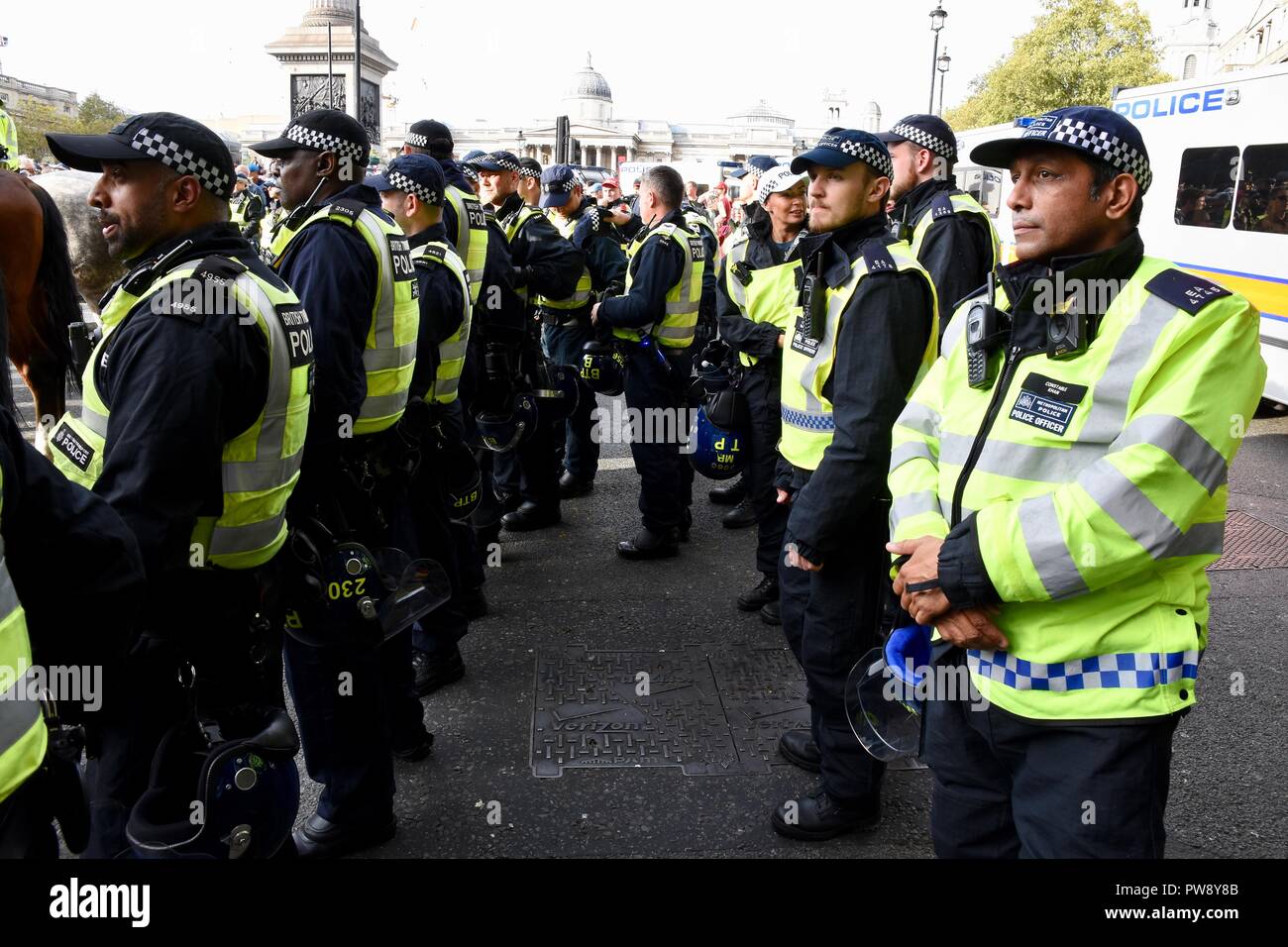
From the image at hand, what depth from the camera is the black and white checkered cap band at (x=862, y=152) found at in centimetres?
323

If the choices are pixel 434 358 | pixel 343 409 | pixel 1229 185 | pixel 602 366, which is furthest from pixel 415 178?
pixel 1229 185

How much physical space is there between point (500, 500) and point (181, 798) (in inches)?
173

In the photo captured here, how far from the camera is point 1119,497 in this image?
6.21ft

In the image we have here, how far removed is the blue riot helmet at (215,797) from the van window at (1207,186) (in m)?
11.7

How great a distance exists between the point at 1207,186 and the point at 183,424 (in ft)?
40.3

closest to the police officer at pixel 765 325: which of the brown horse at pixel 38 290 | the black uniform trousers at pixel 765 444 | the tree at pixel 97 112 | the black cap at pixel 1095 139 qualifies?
the black uniform trousers at pixel 765 444

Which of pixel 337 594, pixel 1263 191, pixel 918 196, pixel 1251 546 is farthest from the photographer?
pixel 1263 191

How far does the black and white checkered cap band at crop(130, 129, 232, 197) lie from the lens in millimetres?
2529

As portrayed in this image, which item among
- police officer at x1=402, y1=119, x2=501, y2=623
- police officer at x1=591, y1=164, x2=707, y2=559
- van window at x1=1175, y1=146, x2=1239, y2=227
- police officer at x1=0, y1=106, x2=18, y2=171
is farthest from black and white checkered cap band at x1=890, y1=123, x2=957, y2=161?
van window at x1=1175, y1=146, x2=1239, y2=227

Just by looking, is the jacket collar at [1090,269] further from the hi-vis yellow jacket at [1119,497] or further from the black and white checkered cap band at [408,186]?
the black and white checkered cap band at [408,186]

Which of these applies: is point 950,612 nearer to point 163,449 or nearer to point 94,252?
point 163,449

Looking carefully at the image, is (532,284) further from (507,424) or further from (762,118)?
(762,118)

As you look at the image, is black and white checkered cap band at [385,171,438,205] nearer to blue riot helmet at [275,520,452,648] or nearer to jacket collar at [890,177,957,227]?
blue riot helmet at [275,520,452,648]

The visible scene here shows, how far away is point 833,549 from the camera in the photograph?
3168 mm
